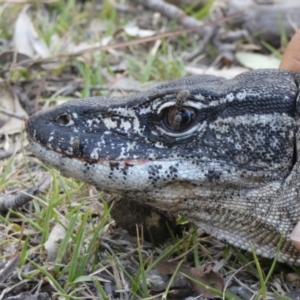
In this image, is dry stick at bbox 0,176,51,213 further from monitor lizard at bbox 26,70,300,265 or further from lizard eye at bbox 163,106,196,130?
lizard eye at bbox 163,106,196,130

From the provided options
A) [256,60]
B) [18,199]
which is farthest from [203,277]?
[256,60]

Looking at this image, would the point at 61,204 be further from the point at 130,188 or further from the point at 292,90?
the point at 292,90

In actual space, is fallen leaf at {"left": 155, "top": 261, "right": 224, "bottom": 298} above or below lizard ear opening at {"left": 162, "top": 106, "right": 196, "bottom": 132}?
below

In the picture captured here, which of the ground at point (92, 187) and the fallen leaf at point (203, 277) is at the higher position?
the ground at point (92, 187)

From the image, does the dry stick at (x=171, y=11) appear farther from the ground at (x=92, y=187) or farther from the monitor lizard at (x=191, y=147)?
the monitor lizard at (x=191, y=147)

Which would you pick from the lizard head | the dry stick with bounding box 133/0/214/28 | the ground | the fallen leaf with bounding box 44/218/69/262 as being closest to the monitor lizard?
the lizard head

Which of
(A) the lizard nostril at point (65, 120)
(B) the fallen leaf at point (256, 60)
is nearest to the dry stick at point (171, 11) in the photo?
(B) the fallen leaf at point (256, 60)

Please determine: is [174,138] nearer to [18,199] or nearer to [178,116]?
[178,116]
